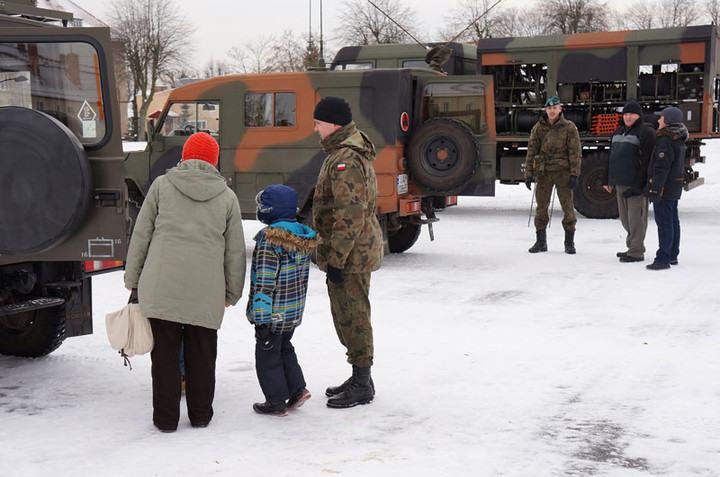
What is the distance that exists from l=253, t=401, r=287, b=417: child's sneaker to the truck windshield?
1759 mm

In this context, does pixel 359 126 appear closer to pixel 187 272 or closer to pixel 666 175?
pixel 666 175

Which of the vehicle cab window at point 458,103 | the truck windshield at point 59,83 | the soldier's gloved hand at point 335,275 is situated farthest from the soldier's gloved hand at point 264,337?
the vehicle cab window at point 458,103

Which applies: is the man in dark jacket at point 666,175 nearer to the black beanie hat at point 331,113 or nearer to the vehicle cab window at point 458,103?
the vehicle cab window at point 458,103

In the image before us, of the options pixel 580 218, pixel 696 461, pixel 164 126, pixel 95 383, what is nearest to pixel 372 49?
pixel 580 218

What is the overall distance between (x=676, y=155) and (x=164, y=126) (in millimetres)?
6000

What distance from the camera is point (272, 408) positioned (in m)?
4.92

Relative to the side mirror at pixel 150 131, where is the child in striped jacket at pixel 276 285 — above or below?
below

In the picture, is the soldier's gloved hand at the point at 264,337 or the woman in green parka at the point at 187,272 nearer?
the woman in green parka at the point at 187,272

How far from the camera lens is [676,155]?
31.9 feet

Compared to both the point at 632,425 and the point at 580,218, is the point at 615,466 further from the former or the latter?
the point at 580,218

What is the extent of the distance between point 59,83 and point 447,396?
2869 mm

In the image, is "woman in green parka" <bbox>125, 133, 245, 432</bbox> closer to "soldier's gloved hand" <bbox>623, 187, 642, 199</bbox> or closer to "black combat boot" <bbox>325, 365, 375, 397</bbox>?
"black combat boot" <bbox>325, 365, 375, 397</bbox>

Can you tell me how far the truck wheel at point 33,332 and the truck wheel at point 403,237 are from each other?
6041 millimetres

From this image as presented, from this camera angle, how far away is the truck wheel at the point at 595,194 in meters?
15.1
